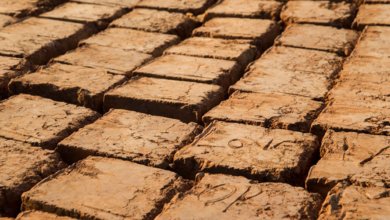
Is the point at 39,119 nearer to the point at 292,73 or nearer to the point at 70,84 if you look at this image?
the point at 70,84

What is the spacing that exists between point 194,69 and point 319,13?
1112mm

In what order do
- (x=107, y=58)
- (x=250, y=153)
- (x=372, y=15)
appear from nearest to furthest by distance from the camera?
(x=250, y=153)
(x=107, y=58)
(x=372, y=15)

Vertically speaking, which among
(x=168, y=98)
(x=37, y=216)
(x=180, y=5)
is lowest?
(x=37, y=216)

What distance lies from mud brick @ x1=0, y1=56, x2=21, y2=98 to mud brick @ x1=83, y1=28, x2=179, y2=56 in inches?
17.2

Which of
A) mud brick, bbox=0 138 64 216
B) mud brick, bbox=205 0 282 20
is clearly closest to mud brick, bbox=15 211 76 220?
mud brick, bbox=0 138 64 216

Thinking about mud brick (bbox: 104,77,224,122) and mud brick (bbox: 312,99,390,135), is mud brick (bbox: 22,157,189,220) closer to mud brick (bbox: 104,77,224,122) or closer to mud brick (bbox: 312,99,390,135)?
mud brick (bbox: 104,77,224,122)

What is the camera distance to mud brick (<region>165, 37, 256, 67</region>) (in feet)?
12.3

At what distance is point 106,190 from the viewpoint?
2.54 m

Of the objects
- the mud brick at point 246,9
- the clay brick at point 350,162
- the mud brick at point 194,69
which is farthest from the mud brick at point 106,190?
the mud brick at point 246,9

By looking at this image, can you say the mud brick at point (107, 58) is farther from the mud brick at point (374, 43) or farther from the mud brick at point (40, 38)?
the mud brick at point (374, 43)

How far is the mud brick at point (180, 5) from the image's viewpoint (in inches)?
177

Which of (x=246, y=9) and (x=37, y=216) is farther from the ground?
(x=246, y=9)

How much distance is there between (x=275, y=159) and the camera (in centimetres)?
270

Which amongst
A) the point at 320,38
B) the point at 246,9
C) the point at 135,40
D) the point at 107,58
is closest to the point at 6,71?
the point at 107,58
